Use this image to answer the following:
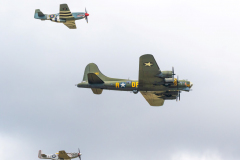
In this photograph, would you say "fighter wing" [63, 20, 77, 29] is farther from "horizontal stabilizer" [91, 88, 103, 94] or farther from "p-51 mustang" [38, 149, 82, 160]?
"p-51 mustang" [38, 149, 82, 160]

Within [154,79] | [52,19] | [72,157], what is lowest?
[72,157]

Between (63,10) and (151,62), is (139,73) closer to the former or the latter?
(151,62)

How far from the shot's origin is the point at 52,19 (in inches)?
2953

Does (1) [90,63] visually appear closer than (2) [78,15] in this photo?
Yes

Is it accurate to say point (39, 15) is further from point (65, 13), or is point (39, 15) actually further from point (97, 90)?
point (97, 90)

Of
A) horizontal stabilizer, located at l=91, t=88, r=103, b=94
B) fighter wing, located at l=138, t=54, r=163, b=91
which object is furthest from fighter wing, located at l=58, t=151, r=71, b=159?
fighter wing, located at l=138, t=54, r=163, b=91

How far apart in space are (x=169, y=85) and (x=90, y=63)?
15.4 meters

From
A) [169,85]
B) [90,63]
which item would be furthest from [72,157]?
[169,85]

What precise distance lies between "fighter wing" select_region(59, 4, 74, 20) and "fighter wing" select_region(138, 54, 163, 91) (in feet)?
87.1

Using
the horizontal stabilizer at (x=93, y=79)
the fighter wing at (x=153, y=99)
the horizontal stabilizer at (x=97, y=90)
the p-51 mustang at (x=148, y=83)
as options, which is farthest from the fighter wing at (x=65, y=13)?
the fighter wing at (x=153, y=99)

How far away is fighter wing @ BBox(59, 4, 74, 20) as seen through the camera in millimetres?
73188

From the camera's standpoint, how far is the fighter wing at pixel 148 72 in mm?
50688

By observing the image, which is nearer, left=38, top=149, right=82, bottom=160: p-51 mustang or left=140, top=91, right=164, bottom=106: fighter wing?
left=140, top=91, right=164, bottom=106: fighter wing

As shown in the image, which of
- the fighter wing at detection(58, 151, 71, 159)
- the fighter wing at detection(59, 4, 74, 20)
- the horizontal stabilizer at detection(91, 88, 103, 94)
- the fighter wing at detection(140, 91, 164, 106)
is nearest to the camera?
the horizontal stabilizer at detection(91, 88, 103, 94)
